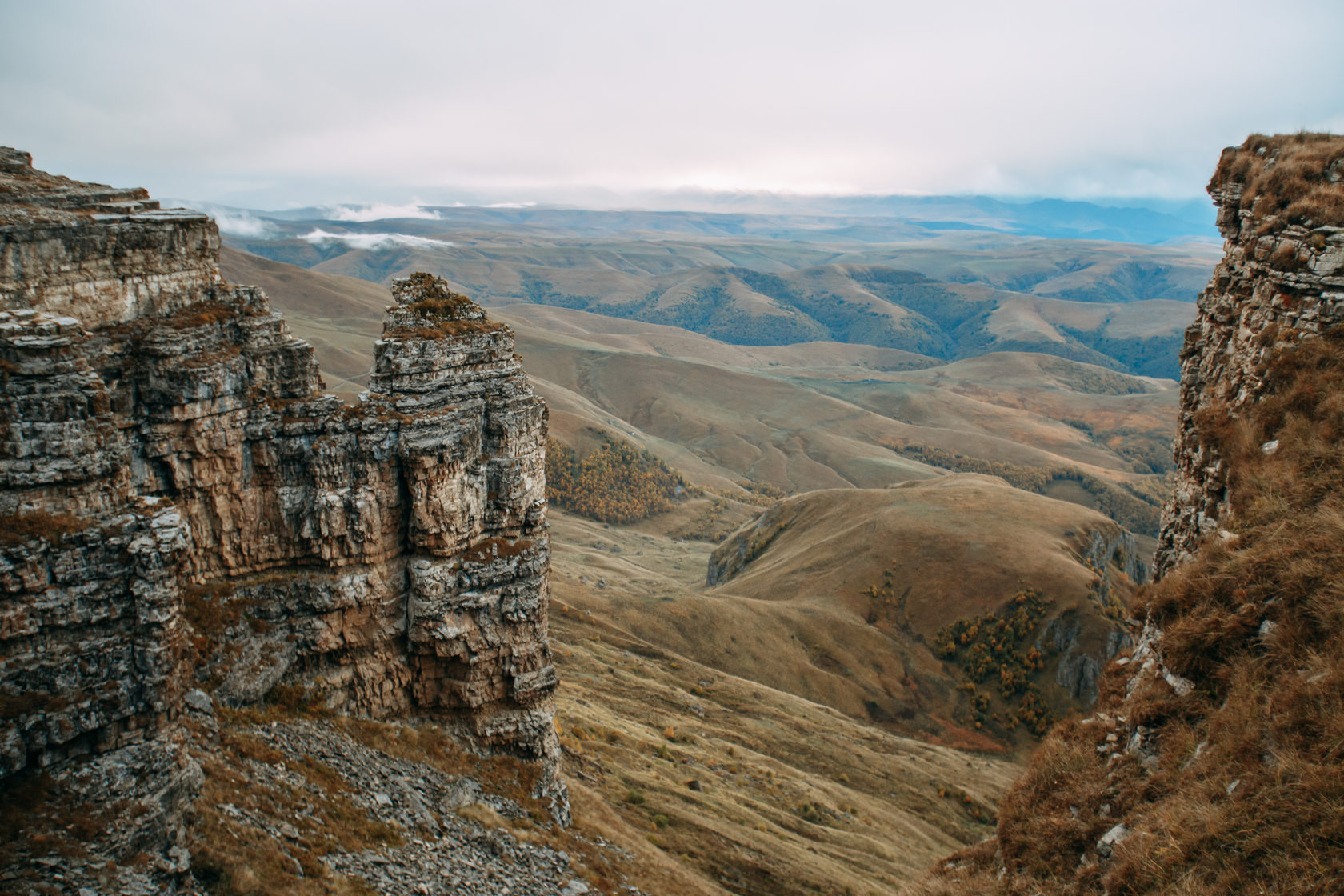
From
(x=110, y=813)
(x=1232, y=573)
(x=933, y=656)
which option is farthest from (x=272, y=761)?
(x=933, y=656)

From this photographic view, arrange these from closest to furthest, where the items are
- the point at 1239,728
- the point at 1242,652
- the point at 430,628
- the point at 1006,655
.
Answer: the point at 1239,728
the point at 1242,652
the point at 430,628
the point at 1006,655

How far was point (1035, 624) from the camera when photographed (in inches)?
4921

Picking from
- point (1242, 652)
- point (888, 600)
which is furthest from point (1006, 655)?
point (1242, 652)

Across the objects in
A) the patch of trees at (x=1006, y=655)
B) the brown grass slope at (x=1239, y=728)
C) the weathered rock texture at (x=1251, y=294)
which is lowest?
the patch of trees at (x=1006, y=655)

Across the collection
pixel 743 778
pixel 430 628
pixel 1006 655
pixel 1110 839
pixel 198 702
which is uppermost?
pixel 1110 839

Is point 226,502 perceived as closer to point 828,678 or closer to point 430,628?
point 430,628

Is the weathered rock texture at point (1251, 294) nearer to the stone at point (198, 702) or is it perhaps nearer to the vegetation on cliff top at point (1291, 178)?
the vegetation on cliff top at point (1291, 178)

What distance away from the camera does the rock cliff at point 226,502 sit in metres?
22.1

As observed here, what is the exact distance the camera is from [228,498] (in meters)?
34.9

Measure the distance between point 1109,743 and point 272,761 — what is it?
3423 centimetres

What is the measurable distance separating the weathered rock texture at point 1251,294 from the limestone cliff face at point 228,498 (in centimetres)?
3391

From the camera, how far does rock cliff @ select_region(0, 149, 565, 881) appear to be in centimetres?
2212

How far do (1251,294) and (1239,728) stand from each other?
2032 centimetres

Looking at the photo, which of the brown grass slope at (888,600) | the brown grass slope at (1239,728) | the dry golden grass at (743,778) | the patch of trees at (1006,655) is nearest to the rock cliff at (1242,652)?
the brown grass slope at (1239,728)
